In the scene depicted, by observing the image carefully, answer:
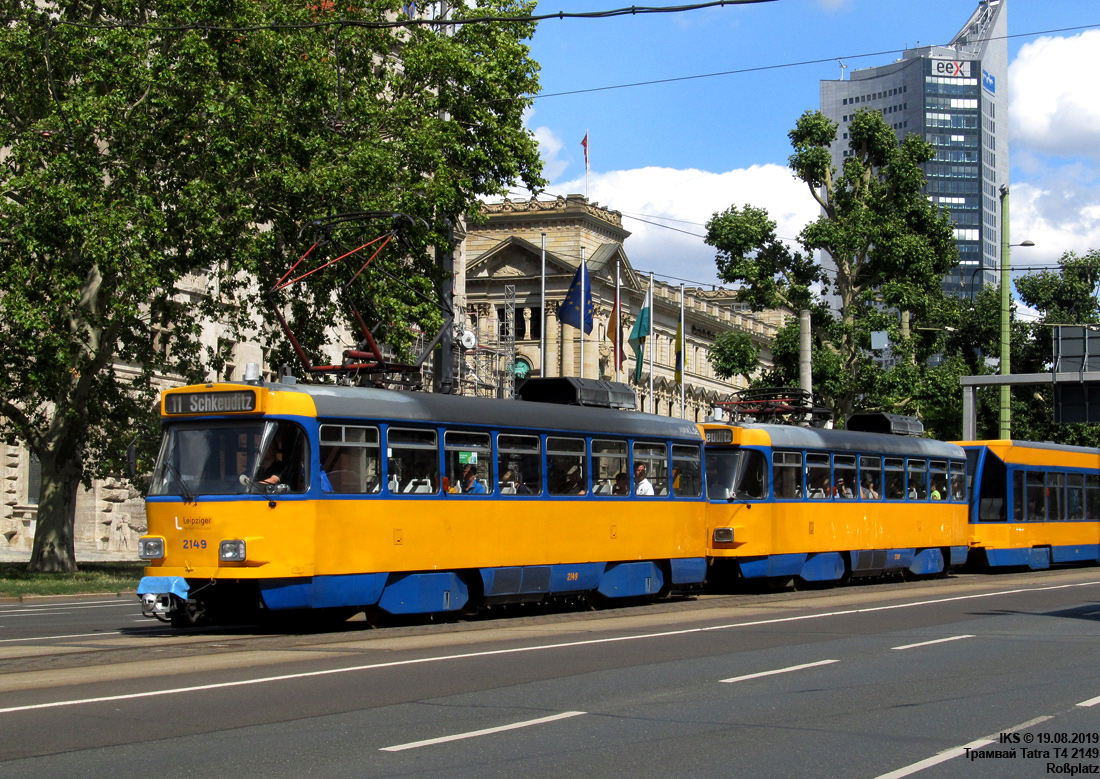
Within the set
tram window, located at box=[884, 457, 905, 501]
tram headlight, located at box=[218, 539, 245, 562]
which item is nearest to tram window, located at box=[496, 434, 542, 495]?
tram headlight, located at box=[218, 539, 245, 562]

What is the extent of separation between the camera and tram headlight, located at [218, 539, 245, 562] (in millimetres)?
14469

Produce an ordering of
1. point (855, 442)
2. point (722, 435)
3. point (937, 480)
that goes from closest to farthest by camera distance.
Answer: point (722, 435) < point (855, 442) < point (937, 480)

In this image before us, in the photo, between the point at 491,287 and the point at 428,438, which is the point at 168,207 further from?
the point at 491,287

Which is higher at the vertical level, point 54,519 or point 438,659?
point 54,519

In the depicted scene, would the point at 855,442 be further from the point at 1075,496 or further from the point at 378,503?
the point at 378,503

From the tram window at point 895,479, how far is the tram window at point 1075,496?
30.4 feet

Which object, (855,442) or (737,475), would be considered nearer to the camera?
(737,475)

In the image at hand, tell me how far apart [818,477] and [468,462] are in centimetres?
962

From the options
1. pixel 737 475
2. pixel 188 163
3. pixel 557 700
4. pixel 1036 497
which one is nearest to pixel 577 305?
pixel 1036 497

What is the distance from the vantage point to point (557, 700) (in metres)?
10.1

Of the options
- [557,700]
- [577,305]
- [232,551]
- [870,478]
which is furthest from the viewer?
[577,305]

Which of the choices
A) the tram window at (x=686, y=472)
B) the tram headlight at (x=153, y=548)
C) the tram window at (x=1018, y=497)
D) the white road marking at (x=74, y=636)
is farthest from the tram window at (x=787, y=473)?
the white road marking at (x=74, y=636)

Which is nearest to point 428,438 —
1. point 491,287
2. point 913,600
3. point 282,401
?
point 282,401

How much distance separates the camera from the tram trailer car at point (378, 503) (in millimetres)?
14734
